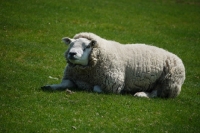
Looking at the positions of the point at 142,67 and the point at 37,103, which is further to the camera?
the point at 142,67

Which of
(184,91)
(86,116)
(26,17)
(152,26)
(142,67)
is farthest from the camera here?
(152,26)

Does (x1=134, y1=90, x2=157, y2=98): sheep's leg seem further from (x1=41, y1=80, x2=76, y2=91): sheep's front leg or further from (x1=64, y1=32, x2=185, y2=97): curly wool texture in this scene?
(x1=41, y1=80, x2=76, y2=91): sheep's front leg

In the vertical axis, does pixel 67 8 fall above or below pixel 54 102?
above

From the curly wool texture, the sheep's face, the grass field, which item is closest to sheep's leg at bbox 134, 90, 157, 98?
the curly wool texture

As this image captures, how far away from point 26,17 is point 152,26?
9.06 m

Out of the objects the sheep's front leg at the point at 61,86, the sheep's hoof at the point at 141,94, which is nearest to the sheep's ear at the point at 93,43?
the sheep's front leg at the point at 61,86

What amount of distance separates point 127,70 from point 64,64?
15.0 ft

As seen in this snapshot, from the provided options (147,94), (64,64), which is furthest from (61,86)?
(64,64)

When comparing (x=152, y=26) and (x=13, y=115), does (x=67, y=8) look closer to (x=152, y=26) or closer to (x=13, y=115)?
(x=152, y=26)

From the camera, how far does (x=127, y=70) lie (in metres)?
13.8

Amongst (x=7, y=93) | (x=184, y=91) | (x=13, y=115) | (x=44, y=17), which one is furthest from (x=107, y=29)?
(x=13, y=115)

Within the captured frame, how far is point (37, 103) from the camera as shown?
11992 mm

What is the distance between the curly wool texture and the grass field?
1.59 ft

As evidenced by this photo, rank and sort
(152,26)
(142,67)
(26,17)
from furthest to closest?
(152,26)
(26,17)
(142,67)
